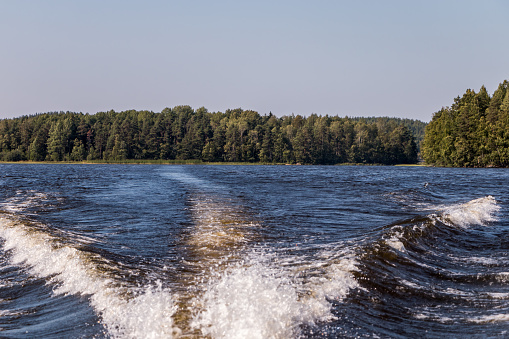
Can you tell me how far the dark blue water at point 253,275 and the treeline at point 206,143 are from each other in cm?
11778

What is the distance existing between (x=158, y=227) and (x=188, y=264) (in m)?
4.96

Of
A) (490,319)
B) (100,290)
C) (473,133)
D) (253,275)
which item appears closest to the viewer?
(490,319)

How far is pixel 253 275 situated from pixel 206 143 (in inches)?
5409

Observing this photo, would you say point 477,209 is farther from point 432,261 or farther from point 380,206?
point 432,261

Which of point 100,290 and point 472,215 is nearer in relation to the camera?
point 100,290

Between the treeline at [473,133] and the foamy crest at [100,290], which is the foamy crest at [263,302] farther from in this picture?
the treeline at [473,133]

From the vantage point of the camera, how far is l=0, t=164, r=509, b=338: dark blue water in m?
5.89

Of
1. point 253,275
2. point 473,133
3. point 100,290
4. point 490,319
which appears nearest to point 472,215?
point 490,319

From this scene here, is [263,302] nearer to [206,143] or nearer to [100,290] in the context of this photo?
[100,290]

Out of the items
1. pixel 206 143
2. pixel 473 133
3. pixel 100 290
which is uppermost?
pixel 473 133

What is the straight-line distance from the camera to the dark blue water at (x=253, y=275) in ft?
19.3

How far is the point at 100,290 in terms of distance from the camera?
731 centimetres

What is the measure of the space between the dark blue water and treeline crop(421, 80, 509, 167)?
72.3 m

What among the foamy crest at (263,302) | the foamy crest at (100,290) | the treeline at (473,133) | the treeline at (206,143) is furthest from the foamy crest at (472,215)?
the treeline at (206,143)
